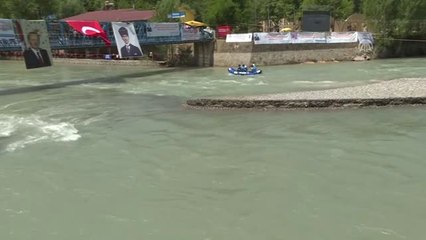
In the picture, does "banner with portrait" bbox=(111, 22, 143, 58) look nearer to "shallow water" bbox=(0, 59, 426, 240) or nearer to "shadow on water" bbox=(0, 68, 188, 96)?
A: "shadow on water" bbox=(0, 68, 188, 96)

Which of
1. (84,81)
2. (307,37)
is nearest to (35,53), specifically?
(84,81)

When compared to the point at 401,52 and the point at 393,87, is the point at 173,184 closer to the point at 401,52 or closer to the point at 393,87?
the point at 393,87

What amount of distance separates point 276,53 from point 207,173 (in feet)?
138

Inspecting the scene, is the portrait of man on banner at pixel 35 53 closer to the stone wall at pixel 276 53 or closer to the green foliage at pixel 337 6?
the stone wall at pixel 276 53

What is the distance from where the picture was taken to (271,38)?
2261 inches

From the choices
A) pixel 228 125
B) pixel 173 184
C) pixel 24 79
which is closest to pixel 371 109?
pixel 228 125

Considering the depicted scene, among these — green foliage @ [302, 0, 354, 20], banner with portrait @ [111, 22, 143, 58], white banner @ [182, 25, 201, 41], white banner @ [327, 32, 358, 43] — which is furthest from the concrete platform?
green foliage @ [302, 0, 354, 20]

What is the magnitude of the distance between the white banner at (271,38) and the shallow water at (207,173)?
27.0 meters

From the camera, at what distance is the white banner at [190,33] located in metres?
56.7

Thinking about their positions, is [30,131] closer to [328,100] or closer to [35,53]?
[328,100]

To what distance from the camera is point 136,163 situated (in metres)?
18.4

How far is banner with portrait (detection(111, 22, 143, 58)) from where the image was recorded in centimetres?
4887

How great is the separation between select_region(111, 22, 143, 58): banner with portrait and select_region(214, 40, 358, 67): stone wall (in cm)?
1060

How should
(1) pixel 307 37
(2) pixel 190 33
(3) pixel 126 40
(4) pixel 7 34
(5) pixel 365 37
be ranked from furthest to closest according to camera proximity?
1. (5) pixel 365 37
2. (1) pixel 307 37
3. (2) pixel 190 33
4. (3) pixel 126 40
5. (4) pixel 7 34
